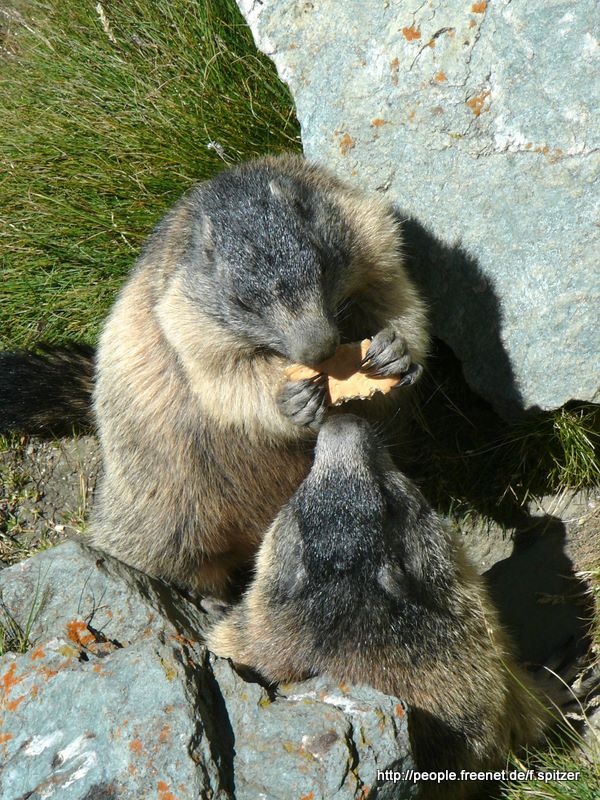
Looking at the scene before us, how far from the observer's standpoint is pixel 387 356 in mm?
3859

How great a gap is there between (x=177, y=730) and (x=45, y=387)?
2498mm

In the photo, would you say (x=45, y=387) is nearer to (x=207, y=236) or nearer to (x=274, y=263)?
Result: (x=207, y=236)

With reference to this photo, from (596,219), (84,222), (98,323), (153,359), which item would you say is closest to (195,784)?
(153,359)

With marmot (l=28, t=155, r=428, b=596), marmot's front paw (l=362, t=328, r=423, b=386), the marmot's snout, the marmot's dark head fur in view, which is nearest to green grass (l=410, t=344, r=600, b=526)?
marmot (l=28, t=155, r=428, b=596)

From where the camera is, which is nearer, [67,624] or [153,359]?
[67,624]

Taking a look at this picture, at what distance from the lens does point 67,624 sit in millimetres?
3805

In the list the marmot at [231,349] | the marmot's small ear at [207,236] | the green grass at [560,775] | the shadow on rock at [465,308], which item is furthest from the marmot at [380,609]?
the shadow on rock at [465,308]

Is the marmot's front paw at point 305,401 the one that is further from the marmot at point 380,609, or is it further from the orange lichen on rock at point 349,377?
the marmot at point 380,609

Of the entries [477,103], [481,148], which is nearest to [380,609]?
[481,148]

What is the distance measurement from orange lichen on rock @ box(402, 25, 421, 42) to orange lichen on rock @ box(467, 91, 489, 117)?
0.38m

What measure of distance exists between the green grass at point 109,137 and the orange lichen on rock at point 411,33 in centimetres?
123

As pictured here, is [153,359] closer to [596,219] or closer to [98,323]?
[98,323]

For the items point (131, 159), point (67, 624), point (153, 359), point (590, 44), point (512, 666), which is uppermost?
point (590, 44)

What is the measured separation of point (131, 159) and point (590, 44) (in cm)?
280
